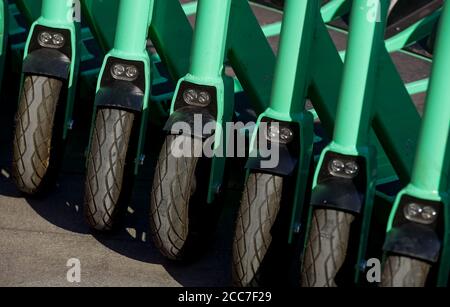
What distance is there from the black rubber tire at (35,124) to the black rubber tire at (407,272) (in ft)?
4.56

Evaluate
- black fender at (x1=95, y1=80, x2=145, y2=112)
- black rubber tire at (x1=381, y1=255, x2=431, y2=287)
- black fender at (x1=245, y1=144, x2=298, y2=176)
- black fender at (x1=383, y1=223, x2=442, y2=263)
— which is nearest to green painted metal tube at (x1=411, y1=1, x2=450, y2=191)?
black fender at (x1=383, y1=223, x2=442, y2=263)

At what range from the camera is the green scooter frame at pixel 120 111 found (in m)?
4.43

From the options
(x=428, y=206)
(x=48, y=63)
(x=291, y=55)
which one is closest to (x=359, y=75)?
(x=291, y=55)

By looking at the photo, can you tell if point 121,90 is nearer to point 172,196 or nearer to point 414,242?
point 172,196

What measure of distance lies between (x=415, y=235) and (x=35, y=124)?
4.76ft

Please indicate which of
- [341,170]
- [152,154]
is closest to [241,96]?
[152,154]

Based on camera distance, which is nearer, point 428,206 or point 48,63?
point 428,206

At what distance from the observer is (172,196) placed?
430 cm

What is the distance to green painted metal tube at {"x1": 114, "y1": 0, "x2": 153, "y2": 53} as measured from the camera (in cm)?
441

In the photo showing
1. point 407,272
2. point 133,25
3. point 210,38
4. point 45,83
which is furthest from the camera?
point 45,83

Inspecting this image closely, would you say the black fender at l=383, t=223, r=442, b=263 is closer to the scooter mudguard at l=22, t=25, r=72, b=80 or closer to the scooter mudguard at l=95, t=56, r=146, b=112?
the scooter mudguard at l=95, t=56, r=146, b=112

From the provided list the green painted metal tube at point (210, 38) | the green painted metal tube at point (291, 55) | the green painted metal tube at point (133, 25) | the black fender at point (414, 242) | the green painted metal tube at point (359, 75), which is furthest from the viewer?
the green painted metal tube at point (133, 25)

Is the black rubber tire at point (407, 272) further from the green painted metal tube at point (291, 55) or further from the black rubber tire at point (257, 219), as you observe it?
the green painted metal tube at point (291, 55)

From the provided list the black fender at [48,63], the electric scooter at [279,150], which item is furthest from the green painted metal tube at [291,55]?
the black fender at [48,63]
